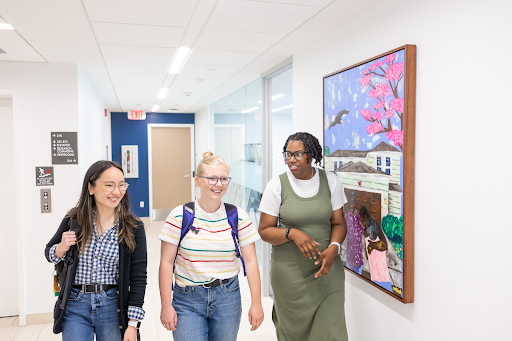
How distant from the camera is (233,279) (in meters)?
1.96

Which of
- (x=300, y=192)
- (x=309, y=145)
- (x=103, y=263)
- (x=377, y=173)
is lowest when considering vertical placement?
(x=103, y=263)

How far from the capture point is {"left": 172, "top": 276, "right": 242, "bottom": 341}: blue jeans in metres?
1.87

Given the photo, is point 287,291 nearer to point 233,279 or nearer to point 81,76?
point 233,279

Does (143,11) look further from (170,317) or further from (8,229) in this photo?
(8,229)

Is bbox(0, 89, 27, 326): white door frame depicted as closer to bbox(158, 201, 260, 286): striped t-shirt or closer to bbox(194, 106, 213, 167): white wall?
bbox(158, 201, 260, 286): striped t-shirt

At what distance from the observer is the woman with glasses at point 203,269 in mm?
1864

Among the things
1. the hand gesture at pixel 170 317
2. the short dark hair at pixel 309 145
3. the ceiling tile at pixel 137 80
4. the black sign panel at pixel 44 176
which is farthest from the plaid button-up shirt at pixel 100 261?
the ceiling tile at pixel 137 80

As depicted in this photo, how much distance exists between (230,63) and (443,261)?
277cm

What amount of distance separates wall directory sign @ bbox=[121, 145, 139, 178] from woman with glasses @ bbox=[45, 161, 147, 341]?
7.43 meters

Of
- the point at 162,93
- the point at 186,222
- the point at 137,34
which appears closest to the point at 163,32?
the point at 137,34

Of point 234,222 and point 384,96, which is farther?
point 384,96

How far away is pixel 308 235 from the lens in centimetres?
234

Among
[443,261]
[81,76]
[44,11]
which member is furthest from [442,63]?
[81,76]

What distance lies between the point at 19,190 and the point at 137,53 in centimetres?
165
